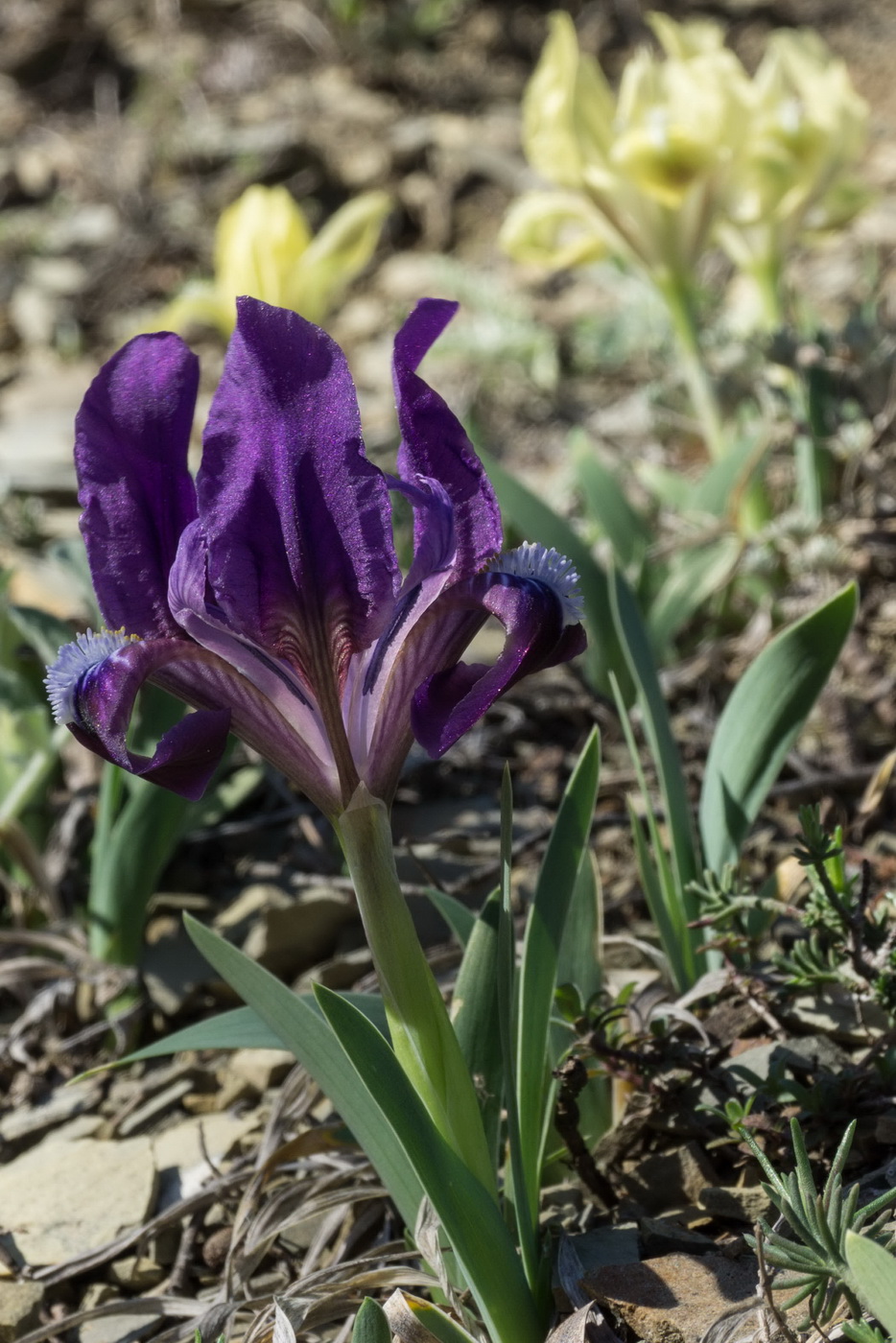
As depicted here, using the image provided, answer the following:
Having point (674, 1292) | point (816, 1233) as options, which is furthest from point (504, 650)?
point (674, 1292)

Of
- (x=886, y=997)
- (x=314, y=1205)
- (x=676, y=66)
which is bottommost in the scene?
(x=314, y=1205)

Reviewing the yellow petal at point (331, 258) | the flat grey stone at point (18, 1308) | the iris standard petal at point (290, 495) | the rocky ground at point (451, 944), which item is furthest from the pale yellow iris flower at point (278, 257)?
the flat grey stone at point (18, 1308)

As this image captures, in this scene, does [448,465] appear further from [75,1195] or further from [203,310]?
[203,310]

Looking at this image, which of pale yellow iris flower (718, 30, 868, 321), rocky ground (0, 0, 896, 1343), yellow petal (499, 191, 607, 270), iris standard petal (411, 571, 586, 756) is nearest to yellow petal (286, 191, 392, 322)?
yellow petal (499, 191, 607, 270)

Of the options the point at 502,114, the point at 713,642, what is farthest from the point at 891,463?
the point at 502,114

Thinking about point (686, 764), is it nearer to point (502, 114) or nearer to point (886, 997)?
point (886, 997)

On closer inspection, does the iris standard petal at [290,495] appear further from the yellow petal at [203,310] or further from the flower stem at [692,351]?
the yellow petal at [203,310]
